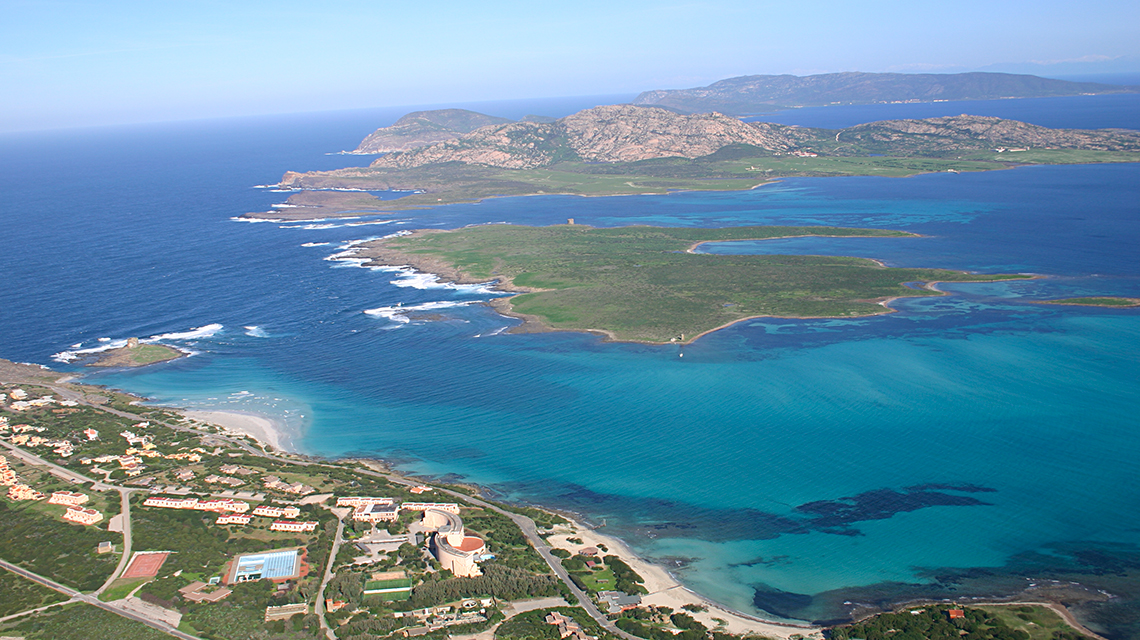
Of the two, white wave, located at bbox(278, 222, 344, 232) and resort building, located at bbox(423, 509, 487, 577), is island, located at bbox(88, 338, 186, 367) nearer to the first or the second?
resort building, located at bbox(423, 509, 487, 577)

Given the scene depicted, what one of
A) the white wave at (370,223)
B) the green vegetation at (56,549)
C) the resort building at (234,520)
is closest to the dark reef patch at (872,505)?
the resort building at (234,520)

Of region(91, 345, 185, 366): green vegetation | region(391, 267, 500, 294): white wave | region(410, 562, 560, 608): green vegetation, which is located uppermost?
region(391, 267, 500, 294): white wave

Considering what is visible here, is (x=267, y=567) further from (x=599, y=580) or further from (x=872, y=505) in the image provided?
(x=872, y=505)

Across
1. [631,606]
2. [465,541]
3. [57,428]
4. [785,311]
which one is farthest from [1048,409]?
[57,428]

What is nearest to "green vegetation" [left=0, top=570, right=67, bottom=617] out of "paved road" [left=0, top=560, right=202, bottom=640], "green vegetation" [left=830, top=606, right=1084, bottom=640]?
"paved road" [left=0, top=560, right=202, bottom=640]

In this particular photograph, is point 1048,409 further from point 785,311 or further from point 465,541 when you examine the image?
point 465,541

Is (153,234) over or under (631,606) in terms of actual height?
over
